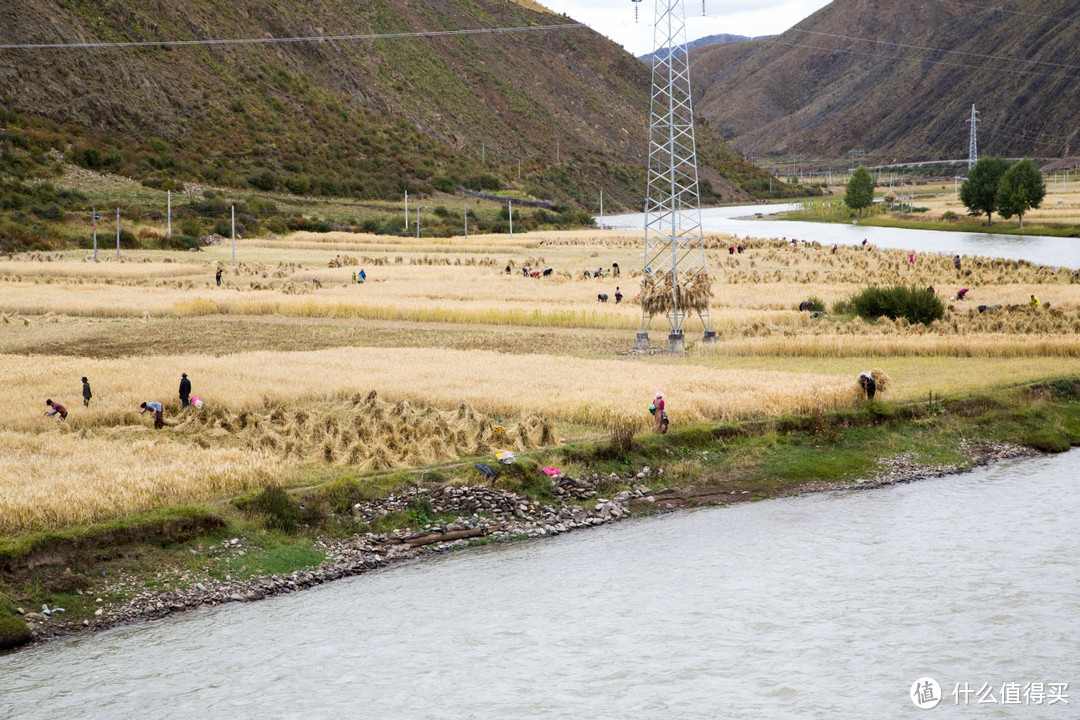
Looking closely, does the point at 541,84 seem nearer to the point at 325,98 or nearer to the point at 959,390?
the point at 325,98

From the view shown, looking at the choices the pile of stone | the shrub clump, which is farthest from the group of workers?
the pile of stone

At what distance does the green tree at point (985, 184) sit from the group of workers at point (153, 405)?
297ft

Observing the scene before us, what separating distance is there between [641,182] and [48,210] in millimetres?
104856

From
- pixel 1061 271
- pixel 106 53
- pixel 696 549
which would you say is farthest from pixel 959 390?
pixel 106 53

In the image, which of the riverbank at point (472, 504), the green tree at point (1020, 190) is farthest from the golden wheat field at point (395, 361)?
the green tree at point (1020, 190)

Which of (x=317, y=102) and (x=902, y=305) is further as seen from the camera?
(x=317, y=102)

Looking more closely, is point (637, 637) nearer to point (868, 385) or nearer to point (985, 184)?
point (868, 385)

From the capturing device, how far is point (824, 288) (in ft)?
158

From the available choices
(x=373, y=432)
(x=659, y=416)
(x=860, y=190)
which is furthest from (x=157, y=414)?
(x=860, y=190)

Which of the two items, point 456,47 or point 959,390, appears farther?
point 456,47

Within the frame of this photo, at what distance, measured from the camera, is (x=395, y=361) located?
30.5 m

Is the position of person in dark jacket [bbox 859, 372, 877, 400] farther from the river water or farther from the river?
the river

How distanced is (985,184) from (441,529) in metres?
95.2

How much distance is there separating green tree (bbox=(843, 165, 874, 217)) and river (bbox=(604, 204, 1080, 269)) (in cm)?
380
